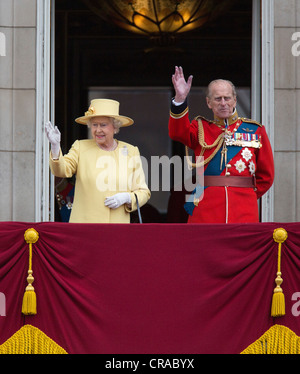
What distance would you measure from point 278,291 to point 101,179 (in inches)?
59.7

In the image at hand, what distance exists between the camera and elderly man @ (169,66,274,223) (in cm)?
634

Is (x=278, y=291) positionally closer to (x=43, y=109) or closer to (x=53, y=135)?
(x=53, y=135)

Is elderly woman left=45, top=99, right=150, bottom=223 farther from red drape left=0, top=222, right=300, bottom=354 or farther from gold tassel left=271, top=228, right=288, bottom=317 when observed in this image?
gold tassel left=271, top=228, right=288, bottom=317

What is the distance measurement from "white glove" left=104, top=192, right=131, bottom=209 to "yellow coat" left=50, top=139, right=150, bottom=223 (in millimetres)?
47

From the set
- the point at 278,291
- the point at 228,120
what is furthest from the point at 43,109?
the point at 278,291

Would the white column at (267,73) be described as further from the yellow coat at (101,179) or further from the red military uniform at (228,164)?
the yellow coat at (101,179)

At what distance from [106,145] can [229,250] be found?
1.31m

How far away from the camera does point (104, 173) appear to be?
6402mm

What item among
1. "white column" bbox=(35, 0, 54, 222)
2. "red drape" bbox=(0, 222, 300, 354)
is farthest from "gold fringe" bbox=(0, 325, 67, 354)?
"white column" bbox=(35, 0, 54, 222)

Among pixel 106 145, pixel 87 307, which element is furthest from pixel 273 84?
pixel 87 307

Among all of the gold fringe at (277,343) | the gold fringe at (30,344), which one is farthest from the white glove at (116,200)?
the gold fringe at (277,343)

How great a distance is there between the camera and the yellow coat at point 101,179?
634 centimetres

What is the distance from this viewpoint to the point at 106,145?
650 centimetres
